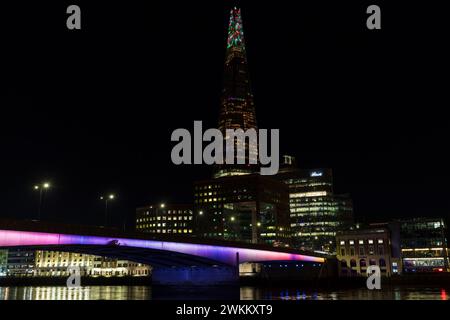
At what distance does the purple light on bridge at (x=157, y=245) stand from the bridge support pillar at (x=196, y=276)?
2826mm

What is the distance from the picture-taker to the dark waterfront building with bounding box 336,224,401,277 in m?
160

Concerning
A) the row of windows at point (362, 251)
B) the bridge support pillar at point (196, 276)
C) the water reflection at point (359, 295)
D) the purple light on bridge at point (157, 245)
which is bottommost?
the water reflection at point (359, 295)

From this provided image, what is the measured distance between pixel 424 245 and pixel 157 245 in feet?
376

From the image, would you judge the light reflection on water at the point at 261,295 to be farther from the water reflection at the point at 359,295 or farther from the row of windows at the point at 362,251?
the row of windows at the point at 362,251

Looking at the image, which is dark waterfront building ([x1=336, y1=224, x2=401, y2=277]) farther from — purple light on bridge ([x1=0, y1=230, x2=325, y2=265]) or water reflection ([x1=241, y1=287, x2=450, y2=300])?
water reflection ([x1=241, y1=287, x2=450, y2=300])

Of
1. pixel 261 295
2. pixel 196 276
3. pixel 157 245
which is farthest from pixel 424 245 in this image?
pixel 157 245

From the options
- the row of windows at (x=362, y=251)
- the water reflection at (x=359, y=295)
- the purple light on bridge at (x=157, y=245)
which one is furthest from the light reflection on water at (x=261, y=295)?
the row of windows at (x=362, y=251)

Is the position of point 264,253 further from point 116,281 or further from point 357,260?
point 357,260

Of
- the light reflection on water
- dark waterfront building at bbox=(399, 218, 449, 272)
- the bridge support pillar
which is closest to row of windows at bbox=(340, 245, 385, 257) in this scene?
dark waterfront building at bbox=(399, 218, 449, 272)

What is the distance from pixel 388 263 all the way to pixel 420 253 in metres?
10.9

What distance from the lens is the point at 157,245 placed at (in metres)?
74.4

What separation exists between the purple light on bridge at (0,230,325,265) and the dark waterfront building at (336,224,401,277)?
4576 centimetres

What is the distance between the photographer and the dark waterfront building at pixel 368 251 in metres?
160

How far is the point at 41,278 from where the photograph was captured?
154125mm
